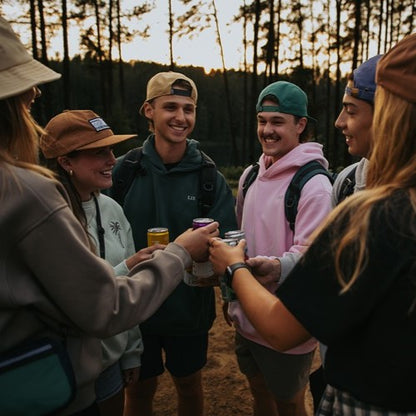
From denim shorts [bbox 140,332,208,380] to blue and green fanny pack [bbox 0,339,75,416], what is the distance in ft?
5.71

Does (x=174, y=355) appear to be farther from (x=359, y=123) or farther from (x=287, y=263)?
(x=359, y=123)

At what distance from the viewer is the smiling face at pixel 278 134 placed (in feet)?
10.1

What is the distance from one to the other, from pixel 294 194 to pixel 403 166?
1459 mm

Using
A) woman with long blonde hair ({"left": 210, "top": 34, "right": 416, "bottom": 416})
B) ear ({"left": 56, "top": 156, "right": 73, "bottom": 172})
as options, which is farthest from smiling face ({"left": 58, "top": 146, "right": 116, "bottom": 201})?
woman with long blonde hair ({"left": 210, "top": 34, "right": 416, "bottom": 416})

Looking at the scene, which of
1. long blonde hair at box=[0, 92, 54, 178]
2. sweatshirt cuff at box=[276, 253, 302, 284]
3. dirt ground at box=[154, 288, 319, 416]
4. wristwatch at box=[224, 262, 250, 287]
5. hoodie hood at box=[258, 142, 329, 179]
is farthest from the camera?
dirt ground at box=[154, 288, 319, 416]

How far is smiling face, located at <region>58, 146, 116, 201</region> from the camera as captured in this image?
260 centimetres

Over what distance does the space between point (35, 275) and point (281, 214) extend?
1.84 metres

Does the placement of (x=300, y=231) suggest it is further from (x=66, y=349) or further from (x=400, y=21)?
(x=400, y=21)

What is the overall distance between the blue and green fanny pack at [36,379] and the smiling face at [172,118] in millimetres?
2108

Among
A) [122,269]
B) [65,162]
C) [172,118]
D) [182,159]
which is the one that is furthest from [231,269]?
[172,118]

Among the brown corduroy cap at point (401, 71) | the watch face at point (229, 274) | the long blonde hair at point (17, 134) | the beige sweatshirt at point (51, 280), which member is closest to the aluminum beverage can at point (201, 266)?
the watch face at point (229, 274)

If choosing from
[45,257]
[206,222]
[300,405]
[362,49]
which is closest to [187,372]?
[300,405]

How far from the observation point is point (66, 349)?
1.49 m

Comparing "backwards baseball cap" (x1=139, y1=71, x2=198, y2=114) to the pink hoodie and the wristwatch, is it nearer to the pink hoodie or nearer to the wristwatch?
the pink hoodie
